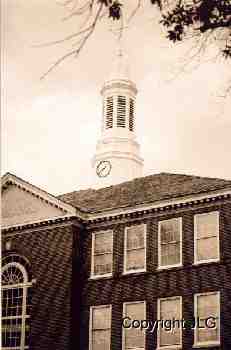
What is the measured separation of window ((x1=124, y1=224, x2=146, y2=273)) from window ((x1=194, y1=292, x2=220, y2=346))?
1.90 m

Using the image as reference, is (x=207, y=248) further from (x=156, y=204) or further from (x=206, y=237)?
(x=156, y=204)

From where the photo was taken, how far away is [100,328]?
61.5 feet

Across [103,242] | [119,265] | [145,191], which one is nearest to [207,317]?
[119,265]

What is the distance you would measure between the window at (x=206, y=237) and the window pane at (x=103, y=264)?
2385 millimetres

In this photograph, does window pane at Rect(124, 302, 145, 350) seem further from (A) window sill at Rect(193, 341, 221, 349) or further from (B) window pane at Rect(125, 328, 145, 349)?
(A) window sill at Rect(193, 341, 221, 349)

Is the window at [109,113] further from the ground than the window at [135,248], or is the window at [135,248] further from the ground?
the window at [109,113]

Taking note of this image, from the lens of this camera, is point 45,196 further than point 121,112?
No

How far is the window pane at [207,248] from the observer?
59.1 feet

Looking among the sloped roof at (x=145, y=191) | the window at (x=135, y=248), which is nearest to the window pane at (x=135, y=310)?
the window at (x=135, y=248)

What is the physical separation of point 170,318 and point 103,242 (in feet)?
8.63

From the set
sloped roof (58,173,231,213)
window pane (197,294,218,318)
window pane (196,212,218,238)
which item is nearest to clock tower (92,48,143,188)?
sloped roof (58,173,231,213)

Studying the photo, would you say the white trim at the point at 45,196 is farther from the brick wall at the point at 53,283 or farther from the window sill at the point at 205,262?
the window sill at the point at 205,262

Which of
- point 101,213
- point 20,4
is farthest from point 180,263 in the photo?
point 20,4

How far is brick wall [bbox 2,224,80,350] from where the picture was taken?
19.0 m
